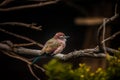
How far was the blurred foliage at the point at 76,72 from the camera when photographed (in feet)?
9.86

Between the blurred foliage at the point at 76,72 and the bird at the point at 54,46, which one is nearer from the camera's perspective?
the blurred foliage at the point at 76,72

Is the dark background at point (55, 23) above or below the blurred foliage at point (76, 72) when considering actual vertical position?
below

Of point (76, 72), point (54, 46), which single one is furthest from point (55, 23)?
point (76, 72)

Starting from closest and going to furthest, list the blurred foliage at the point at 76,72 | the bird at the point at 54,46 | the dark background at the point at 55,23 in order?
1. the blurred foliage at the point at 76,72
2. the bird at the point at 54,46
3. the dark background at the point at 55,23

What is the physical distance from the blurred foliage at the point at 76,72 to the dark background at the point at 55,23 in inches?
188

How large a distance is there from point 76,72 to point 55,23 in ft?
18.9

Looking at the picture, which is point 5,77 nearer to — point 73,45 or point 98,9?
point 73,45

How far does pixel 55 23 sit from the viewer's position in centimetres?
880

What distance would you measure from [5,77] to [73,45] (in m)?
1.28

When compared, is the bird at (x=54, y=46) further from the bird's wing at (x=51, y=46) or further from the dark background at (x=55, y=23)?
the dark background at (x=55, y=23)

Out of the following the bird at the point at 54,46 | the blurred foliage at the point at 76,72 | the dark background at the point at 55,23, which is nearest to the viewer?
the blurred foliage at the point at 76,72

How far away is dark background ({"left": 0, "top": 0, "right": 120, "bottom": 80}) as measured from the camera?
8156 mm

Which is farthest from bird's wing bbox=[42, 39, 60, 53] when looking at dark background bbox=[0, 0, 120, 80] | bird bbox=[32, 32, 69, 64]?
dark background bbox=[0, 0, 120, 80]

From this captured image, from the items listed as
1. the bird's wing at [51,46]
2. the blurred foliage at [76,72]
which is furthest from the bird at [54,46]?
the blurred foliage at [76,72]
